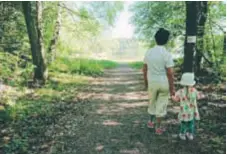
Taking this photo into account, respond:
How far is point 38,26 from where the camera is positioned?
14.1 m

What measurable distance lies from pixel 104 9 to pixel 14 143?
43.4 ft

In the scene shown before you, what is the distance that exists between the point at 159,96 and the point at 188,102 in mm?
685

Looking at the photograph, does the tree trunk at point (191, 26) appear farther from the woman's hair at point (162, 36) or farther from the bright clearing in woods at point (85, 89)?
the woman's hair at point (162, 36)

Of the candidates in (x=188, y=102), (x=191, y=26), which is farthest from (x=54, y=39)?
(x=188, y=102)

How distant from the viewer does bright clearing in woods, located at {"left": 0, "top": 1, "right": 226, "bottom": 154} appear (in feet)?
22.9

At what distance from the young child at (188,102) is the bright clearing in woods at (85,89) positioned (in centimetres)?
31

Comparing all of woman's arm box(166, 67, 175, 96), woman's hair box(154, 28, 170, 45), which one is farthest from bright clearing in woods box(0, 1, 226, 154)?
woman's hair box(154, 28, 170, 45)

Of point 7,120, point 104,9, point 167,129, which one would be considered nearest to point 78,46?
point 104,9

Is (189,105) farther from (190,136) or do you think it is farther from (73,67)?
(73,67)

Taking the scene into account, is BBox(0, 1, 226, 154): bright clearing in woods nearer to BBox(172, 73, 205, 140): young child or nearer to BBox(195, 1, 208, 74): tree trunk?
BBox(195, 1, 208, 74): tree trunk

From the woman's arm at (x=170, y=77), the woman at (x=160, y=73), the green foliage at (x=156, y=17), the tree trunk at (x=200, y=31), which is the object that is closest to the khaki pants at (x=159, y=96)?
the woman at (x=160, y=73)

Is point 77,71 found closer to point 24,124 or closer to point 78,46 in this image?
point 78,46

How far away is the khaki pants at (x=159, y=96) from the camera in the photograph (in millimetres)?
7016

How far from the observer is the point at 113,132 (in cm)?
774
